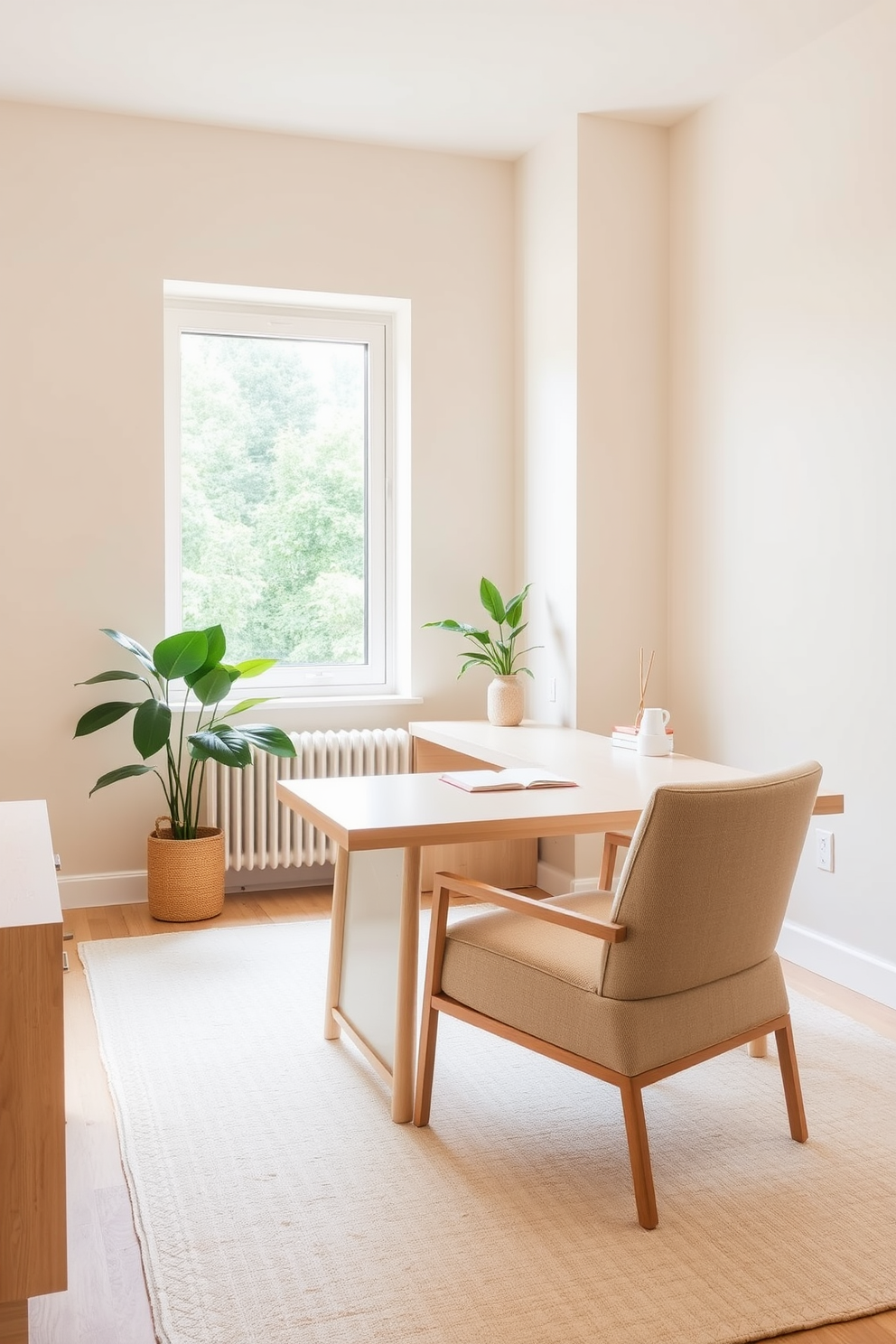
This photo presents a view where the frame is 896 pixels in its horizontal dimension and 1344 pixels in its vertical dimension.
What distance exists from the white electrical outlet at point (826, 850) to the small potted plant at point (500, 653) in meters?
1.20

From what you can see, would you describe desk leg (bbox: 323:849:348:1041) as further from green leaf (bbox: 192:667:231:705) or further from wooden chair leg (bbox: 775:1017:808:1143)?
green leaf (bbox: 192:667:231:705)

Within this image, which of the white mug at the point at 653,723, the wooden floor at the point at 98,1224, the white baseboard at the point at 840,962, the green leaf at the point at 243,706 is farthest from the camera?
the green leaf at the point at 243,706

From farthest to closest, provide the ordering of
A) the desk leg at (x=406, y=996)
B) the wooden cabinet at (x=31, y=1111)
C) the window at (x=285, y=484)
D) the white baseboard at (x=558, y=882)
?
the window at (x=285, y=484) → the white baseboard at (x=558, y=882) → the desk leg at (x=406, y=996) → the wooden cabinet at (x=31, y=1111)

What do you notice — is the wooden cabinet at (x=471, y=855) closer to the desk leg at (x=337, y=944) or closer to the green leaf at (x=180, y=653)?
the green leaf at (x=180, y=653)

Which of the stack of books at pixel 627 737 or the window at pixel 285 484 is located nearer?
the stack of books at pixel 627 737

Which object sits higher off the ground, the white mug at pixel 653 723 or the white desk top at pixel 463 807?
the white mug at pixel 653 723

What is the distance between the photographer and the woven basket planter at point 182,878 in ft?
13.1

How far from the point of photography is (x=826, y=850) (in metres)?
3.46

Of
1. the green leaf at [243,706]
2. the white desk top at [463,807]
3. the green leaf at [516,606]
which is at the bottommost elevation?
the white desk top at [463,807]

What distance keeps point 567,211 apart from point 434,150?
25.8 inches

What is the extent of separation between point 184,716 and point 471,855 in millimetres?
1184

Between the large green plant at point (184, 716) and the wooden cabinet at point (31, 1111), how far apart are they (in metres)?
2.29

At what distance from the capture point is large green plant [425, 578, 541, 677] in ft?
14.1

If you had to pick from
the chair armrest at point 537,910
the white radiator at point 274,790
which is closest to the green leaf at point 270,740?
the white radiator at point 274,790
